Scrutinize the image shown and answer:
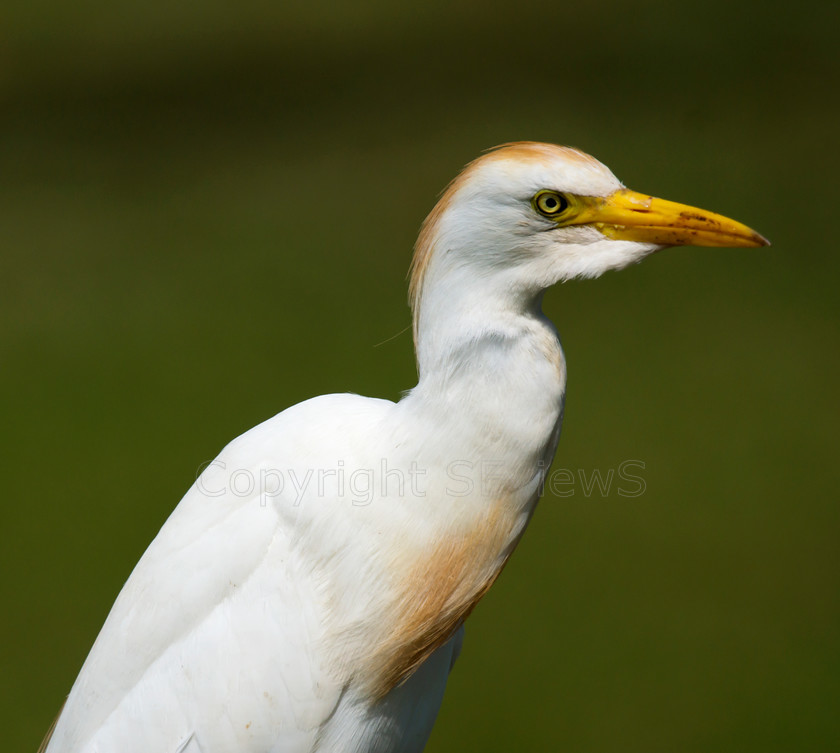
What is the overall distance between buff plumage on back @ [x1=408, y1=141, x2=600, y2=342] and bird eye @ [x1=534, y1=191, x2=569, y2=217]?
0.03 metres

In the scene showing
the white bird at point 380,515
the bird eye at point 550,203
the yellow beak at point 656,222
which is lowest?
the white bird at point 380,515

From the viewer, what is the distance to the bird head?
0.64 metres

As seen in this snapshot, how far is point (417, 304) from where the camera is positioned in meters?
0.72

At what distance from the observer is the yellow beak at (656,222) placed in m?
0.65

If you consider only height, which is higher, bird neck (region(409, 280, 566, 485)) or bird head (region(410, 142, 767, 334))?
bird head (region(410, 142, 767, 334))

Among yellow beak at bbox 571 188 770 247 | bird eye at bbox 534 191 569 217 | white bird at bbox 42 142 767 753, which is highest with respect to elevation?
bird eye at bbox 534 191 569 217

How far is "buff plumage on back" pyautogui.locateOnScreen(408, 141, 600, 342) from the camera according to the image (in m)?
0.64

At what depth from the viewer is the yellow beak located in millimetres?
647

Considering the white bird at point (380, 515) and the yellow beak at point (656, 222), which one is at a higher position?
the yellow beak at point (656, 222)

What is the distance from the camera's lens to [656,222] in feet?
2.12

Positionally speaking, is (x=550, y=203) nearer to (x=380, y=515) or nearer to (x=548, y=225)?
(x=548, y=225)

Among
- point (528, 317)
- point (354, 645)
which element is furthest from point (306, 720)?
point (528, 317)

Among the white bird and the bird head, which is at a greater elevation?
the bird head

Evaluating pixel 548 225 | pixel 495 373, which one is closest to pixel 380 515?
pixel 495 373
